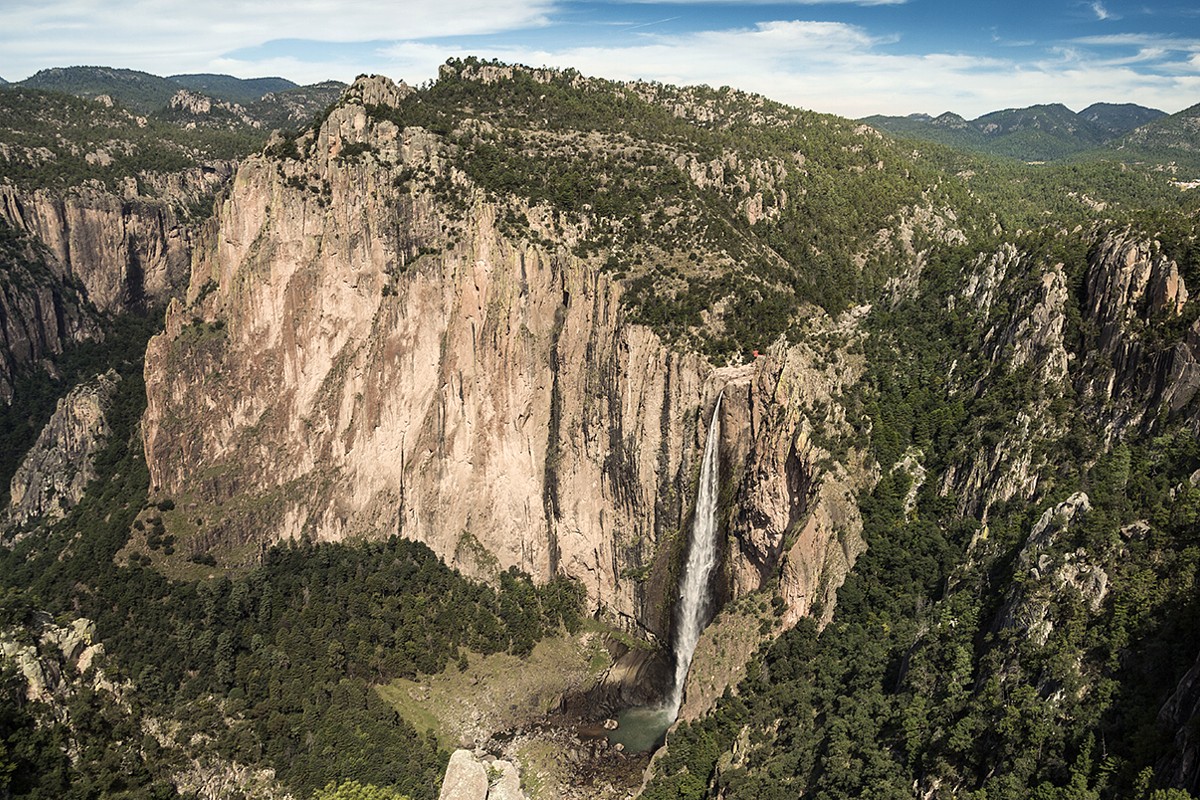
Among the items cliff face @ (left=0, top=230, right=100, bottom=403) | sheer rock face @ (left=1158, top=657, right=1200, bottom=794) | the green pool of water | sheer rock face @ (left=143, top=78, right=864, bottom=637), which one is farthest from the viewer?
cliff face @ (left=0, top=230, right=100, bottom=403)

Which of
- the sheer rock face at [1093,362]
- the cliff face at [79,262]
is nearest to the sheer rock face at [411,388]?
the sheer rock face at [1093,362]

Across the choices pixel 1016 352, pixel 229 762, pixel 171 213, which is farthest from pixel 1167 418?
pixel 171 213

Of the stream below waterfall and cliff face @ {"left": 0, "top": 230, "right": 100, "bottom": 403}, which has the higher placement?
cliff face @ {"left": 0, "top": 230, "right": 100, "bottom": 403}

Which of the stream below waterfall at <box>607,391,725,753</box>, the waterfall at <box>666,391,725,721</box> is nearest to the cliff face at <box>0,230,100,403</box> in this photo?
the stream below waterfall at <box>607,391,725,753</box>

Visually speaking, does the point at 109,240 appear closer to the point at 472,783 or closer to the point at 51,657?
the point at 51,657

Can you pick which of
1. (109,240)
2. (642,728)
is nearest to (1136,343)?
(642,728)

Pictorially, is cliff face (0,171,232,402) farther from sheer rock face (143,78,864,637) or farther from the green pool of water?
the green pool of water

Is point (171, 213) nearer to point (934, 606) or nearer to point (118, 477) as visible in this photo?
point (118, 477)
